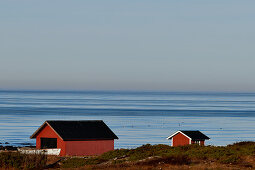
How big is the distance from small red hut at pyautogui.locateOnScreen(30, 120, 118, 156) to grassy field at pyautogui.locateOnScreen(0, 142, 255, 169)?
465 inches

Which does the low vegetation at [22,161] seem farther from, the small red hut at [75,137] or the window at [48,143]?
the window at [48,143]

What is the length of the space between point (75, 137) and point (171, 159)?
23.7 metres

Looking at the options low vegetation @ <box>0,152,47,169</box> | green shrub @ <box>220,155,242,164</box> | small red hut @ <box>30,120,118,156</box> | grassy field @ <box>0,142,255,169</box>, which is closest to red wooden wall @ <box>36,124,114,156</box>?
small red hut @ <box>30,120,118,156</box>

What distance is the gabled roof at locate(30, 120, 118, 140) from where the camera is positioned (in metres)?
56.3

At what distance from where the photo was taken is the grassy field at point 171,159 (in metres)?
32.1

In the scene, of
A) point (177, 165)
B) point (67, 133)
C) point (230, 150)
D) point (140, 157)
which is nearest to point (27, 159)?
point (140, 157)

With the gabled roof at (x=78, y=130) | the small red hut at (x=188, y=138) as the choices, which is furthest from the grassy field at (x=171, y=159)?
the small red hut at (x=188, y=138)

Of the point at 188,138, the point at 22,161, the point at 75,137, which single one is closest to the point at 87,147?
the point at 75,137

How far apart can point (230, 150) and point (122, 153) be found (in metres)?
11.4

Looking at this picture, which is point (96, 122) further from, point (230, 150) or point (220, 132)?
point (220, 132)

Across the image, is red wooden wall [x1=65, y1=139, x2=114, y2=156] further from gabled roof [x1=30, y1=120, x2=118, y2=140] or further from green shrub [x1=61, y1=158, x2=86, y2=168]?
green shrub [x1=61, y1=158, x2=86, y2=168]

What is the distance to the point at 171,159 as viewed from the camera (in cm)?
3406

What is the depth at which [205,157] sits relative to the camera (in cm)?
3522

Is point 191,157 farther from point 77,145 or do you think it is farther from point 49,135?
point 49,135
